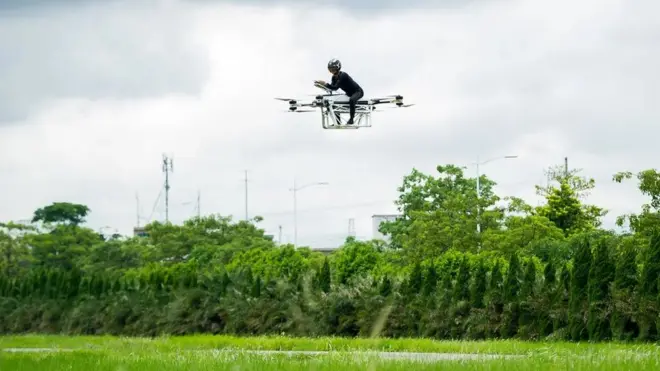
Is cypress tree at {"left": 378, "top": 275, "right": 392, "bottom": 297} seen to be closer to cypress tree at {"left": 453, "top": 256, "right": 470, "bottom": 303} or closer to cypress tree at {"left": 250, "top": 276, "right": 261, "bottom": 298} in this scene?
cypress tree at {"left": 453, "top": 256, "right": 470, "bottom": 303}

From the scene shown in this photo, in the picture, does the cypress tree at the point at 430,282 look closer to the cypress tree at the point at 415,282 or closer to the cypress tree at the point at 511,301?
the cypress tree at the point at 415,282

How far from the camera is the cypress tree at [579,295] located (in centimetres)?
2761

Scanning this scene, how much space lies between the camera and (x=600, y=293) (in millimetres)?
A: 27609

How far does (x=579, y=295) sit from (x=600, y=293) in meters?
0.64

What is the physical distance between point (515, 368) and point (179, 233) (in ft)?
230

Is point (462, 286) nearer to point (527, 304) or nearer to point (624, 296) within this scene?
point (527, 304)

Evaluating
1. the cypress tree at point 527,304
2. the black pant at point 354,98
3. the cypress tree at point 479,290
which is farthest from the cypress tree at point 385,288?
the black pant at point 354,98

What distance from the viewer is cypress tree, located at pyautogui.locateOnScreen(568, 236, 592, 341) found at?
1087 inches

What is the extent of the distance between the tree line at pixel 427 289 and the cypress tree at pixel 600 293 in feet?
0.11

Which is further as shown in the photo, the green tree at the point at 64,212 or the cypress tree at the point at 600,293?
the green tree at the point at 64,212

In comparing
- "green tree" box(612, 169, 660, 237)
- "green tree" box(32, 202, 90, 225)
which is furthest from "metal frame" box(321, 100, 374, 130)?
"green tree" box(32, 202, 90, 225)

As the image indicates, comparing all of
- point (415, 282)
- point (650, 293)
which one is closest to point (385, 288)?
point (415, 282)

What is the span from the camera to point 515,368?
11.2 meters

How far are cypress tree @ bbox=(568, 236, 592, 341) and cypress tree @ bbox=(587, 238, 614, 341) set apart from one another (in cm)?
31
